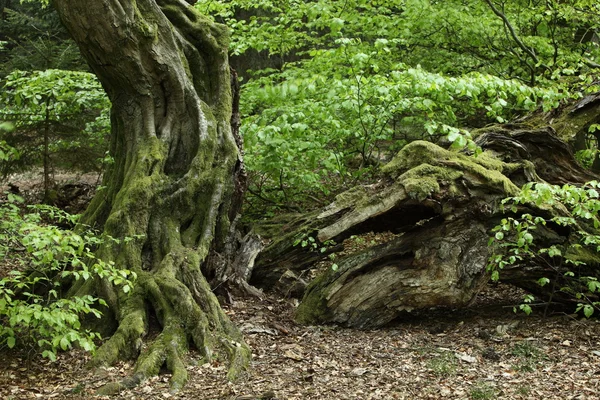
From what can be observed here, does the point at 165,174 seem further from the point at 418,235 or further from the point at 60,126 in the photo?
the point at 60,126

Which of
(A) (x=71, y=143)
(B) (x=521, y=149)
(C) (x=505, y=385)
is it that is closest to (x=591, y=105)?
(B) (x=521, y=149)

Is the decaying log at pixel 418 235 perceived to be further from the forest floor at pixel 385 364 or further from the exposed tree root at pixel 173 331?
the exposed tree root at pixel 173 331

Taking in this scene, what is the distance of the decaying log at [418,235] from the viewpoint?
681cm

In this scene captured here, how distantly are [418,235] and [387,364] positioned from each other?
Result: 1.95 meters

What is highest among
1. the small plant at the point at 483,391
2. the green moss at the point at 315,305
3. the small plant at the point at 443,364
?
the green moss at the point at 315,305

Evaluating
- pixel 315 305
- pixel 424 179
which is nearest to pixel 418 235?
pixel 424 179

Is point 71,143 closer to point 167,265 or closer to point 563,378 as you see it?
point 167,265

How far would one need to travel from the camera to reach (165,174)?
24.1ft

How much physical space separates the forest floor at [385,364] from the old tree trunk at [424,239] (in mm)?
367

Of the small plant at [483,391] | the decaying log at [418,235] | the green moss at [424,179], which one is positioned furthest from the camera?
the decaying log at [418,235]

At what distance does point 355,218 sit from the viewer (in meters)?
7.06

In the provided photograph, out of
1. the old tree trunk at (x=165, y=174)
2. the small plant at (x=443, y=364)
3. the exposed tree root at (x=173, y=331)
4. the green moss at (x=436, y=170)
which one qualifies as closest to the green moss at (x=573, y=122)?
the green moss at (x=436, y=170)

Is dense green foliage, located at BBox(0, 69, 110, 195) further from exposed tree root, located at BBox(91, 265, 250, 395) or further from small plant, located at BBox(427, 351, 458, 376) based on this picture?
small plant, located at BBox(427, 351, 458, 376)

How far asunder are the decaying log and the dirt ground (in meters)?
0.39
